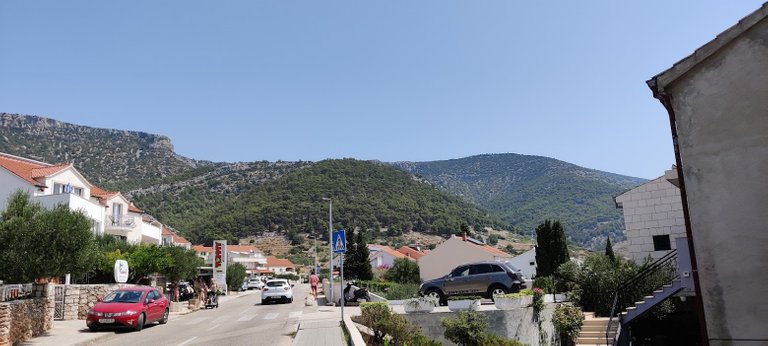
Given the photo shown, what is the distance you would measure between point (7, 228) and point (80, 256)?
2.22 meters

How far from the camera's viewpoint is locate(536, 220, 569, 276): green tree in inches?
1485

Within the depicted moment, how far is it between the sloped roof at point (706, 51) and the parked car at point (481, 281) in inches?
530

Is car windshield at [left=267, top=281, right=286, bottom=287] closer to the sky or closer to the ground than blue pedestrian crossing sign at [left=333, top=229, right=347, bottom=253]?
closer to the ground

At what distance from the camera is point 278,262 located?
121375mm

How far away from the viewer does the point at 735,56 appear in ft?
33.1

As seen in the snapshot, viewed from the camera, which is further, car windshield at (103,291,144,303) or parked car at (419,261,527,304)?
parked car at (419,261,527,304)

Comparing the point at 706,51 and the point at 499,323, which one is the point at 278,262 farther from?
the point at 706,51

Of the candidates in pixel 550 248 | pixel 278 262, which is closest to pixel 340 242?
pixel 550 248

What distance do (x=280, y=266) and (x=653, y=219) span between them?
10355cm

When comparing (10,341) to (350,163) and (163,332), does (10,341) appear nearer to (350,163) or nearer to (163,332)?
(163,332)

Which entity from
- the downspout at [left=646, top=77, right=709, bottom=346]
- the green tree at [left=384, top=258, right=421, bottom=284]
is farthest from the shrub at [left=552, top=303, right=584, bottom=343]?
the green tree at [left=384, top=258, right=421, bottom=284]

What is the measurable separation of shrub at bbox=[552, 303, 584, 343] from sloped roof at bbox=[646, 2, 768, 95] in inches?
462

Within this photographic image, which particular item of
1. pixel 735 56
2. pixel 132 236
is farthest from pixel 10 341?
pixel 132 236

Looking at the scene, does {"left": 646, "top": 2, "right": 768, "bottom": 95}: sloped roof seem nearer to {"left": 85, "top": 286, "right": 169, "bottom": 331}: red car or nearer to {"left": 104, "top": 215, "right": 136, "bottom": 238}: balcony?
{"left": 85, "top": 286, "right": 169, "bottom": 331}: red car
